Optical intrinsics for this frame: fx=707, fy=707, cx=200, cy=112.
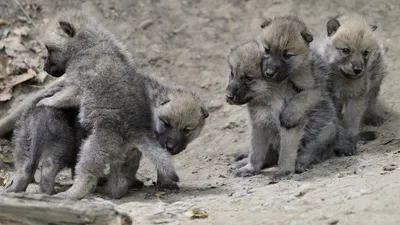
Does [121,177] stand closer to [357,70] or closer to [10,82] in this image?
[357,70]

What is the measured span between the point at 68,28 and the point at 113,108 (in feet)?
3.41

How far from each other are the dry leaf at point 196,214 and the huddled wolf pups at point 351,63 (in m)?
2.38

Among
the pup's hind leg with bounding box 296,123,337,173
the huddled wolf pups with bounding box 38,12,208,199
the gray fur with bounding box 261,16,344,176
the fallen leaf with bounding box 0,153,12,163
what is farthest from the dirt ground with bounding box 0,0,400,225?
the fallen leaf with bounding box 0,153,12,163

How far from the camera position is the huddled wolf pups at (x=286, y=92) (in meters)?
6.61

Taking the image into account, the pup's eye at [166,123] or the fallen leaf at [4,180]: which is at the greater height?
the pup's eye at [166,123]

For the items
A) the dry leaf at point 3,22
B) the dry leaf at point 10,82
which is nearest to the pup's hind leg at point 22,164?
the dry leaf at point 10,82

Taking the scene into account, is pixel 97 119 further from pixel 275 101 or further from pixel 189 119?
pixel 275 101

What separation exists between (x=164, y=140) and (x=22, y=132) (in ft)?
4.38

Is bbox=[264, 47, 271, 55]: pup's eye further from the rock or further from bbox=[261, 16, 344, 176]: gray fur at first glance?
the rock

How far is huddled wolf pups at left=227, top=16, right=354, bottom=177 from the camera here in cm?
661

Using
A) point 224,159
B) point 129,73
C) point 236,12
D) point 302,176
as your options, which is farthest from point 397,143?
point 236,12

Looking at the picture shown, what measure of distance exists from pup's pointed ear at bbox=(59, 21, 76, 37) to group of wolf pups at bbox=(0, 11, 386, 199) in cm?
1

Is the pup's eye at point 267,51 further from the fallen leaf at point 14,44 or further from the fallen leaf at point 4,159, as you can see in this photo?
the fallen leaf at point 14,44

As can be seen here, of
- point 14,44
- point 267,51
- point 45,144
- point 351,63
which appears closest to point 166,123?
point 45,144
